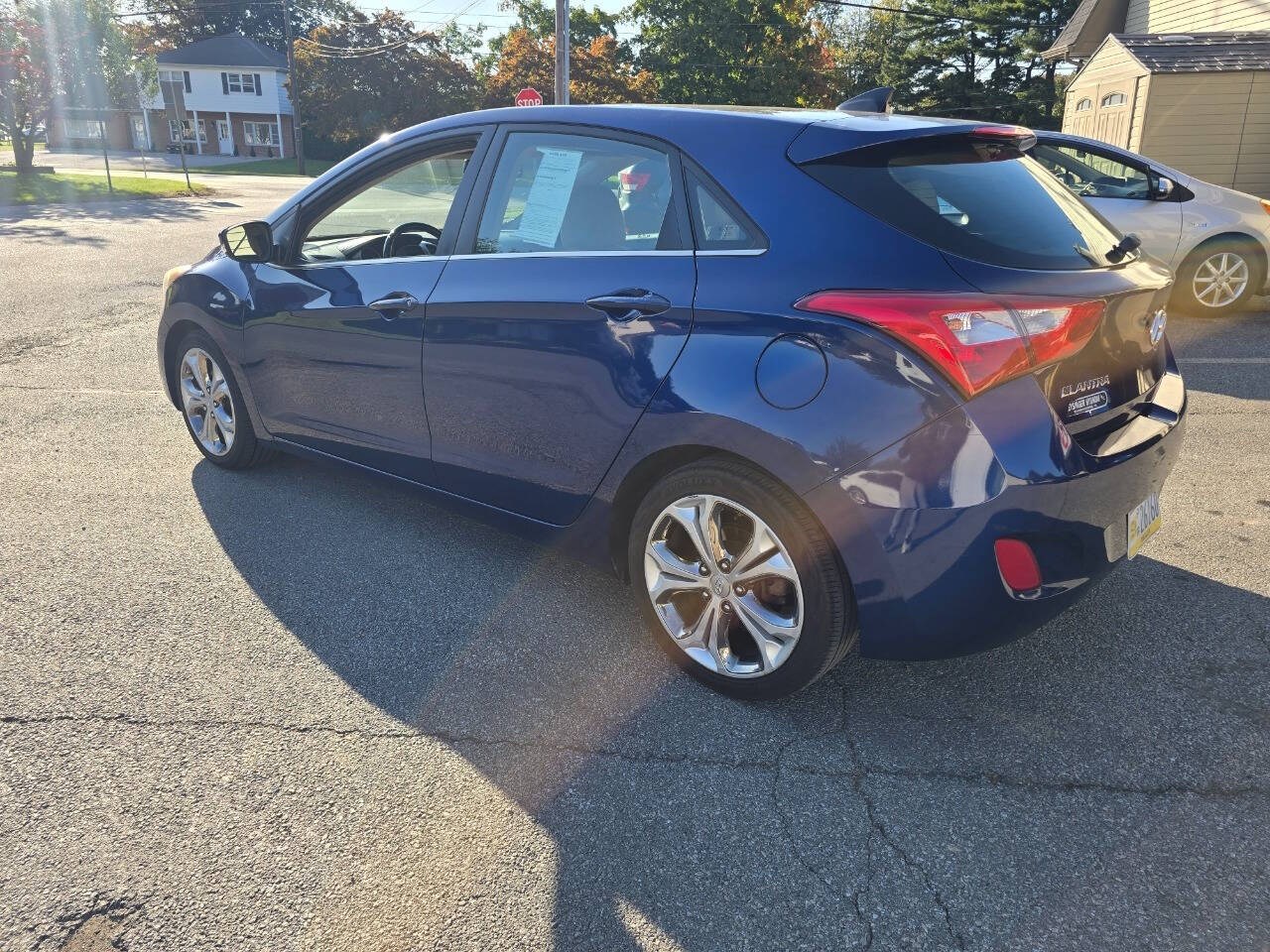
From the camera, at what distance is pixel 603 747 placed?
275cm

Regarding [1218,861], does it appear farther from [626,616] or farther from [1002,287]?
[626,616]

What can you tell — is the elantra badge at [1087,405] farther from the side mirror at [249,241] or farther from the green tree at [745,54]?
the green tree at [745,54]

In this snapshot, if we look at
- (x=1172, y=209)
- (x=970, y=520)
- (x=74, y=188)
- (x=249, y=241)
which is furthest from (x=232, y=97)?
(x=970, y=520)

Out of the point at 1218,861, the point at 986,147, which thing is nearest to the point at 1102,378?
the point at 986,147

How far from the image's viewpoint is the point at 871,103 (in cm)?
349

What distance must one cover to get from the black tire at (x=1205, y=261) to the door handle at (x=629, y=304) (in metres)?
7.19

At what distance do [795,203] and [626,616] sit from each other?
160cm

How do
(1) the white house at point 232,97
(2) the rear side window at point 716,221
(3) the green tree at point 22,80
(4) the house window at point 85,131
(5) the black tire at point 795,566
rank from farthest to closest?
1. (4) the house window at point 85,131
2. (1) the white house at point 232,97
3. (3) the green tree at point 22,80
4. (2) the rear side window at point 716,221
5. (5) the black tire at point 795,566

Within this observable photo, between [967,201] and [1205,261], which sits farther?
[1205,261]

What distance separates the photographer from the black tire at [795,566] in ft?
8.65

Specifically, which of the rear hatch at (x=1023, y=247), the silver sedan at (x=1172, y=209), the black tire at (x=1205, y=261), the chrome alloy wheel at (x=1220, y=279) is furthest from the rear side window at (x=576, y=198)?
the chrome alloy wheel at (x=1220, y=279)

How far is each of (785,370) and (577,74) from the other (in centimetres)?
4407

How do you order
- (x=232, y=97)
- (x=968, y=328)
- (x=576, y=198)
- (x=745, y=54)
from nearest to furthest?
(x=968, y=328) → (x=576, y=198) → (x=745, y=54) → (x=232, y=97)

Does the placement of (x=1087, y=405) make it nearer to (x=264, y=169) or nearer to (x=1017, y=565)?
(x=1017, y=565)
